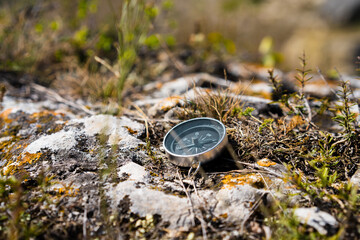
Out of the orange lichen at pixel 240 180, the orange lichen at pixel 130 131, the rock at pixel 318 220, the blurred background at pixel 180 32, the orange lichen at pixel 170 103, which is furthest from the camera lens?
the blurred background at pixel 180 32

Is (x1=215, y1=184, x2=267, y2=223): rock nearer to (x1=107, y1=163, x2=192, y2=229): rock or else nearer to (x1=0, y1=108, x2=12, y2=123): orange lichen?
(x1=107, y1=163, x2=192, y2=229): rock

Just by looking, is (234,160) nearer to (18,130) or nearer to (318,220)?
(318,220)

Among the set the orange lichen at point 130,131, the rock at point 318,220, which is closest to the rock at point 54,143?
the orange lichen at point 130,131

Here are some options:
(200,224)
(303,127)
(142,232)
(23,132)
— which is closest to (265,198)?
(200,224)

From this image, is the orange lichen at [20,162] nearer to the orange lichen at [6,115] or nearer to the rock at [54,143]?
the rock at [54,143]

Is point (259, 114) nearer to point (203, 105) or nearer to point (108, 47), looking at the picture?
point (203, 105)

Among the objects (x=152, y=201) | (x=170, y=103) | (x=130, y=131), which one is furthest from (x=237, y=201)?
(x=170, y=103)
